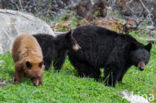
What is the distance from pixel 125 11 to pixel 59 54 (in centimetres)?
1076

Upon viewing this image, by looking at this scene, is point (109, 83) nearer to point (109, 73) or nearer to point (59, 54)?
point (109, 73)

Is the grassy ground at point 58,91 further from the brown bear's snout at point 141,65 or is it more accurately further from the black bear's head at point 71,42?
the black bear's head at point 71,42

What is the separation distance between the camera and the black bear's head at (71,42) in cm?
730

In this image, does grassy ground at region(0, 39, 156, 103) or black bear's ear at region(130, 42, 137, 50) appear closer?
grassy ground at region(0, 39, 156, 103)

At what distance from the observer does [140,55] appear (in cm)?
676

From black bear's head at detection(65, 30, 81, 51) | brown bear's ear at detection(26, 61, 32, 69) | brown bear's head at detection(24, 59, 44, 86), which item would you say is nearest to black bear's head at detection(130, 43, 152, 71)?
black bear's head at detection(65, 30, 81, 51)

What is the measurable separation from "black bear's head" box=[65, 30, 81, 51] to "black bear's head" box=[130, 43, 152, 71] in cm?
154

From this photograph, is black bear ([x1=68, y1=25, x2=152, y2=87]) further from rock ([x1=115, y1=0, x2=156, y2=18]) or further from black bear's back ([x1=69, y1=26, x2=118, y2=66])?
rock ([x1=115, y1=0, x2=156, y2=18])

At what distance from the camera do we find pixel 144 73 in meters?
8.55

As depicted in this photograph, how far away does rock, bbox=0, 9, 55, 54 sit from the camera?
326 inches

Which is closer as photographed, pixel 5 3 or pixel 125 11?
pixel 5 3

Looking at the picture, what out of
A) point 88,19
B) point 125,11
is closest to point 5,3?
point 88,19

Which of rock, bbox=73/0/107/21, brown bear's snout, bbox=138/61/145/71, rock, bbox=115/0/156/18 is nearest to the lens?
brown bear's snout, bbox=138/61/145/71

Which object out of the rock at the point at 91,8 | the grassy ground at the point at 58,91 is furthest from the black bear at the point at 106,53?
the rock at the point at 91,8
